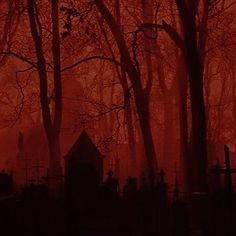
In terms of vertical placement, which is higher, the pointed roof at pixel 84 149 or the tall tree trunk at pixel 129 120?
the tall tree trunk at pixel 129 120

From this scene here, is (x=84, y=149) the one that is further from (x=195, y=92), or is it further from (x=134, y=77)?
(x=195, y=92)

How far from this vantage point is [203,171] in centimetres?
1617

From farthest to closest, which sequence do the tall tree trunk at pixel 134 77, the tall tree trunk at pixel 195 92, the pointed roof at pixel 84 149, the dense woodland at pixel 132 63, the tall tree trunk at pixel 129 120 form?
the tall tree trunk at pixel 129 120 < the pointed roof at pixel 84 149 < the tall tree trunk at pixel 134 77 < the dense woodland at pixel 132 63 < the tall tree trunk at pixel 195 92

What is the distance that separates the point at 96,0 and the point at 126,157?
24.3m

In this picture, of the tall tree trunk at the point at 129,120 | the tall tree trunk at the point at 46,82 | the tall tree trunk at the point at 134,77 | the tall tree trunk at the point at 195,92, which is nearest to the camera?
the tall tree trunk at the point at 195,92

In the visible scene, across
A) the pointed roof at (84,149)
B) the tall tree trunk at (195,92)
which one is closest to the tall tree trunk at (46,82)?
the pointed roof at (84,149)

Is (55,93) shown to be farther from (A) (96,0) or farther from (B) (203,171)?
Result: (B) (203,171)

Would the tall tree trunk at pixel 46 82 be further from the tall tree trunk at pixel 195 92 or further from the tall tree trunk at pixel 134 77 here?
the tall tree trunk at pixel 195 92

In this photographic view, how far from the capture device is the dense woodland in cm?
1688

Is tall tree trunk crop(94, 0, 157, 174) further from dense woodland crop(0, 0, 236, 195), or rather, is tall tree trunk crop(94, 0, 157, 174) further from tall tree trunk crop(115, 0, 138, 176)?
tall tree trunk crop(115, 0, 138, 176)

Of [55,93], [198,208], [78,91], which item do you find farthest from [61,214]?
[78,91]

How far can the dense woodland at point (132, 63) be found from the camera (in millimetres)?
16875

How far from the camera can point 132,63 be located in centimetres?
1866

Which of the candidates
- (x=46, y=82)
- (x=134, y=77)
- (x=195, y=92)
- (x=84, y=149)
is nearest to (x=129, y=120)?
(x=46, y=82)
